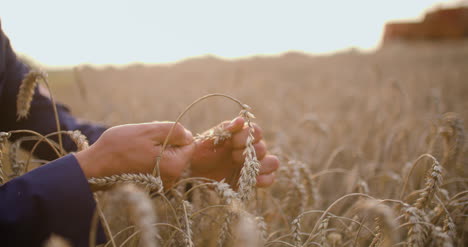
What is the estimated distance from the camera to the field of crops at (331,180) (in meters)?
0.74

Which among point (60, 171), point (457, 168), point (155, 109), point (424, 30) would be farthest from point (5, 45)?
point (424, 30)

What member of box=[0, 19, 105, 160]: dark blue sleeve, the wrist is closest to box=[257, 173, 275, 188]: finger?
the wrist

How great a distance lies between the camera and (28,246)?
0.78 meters

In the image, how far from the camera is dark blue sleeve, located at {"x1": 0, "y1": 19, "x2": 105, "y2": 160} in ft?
4.41

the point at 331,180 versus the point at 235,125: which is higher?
the point at 235,125

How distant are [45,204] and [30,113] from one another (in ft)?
2.58

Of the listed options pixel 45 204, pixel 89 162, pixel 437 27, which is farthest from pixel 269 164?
pixel 437 27

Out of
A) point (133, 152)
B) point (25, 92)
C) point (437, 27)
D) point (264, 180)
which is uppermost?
point (437, 27)

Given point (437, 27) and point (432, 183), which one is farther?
point (437, 27)

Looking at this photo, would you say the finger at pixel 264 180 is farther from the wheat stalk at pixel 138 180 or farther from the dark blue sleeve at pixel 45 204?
the dark blue sleeve at pixel 45 204

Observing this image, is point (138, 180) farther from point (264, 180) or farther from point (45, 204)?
point (264, 180)

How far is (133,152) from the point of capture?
861 mm

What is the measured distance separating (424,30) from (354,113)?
1347 inches

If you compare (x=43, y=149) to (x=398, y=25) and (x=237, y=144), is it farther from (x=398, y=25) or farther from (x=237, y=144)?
(x=398, y=25)
